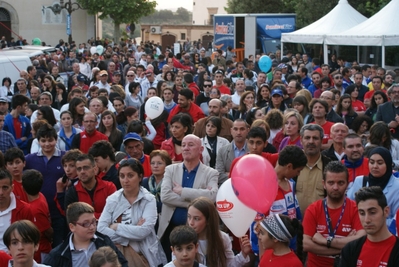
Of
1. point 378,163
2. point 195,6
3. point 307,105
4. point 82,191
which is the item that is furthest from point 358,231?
point 195,6

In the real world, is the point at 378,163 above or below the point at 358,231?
above

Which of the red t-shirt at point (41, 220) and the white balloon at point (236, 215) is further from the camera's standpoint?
the red t-shirt at point (41, 220)

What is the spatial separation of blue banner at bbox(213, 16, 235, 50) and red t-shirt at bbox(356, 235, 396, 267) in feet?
97.8

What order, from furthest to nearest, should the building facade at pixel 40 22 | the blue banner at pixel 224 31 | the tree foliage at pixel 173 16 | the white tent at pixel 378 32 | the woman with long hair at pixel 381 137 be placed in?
the tree foliage at pixel 173 16 → the building facade at pixel 40 22 → the blue banner at pixel 224 31 → the white tent at pixel 378 32 → the woman with long hair at pixel 381 137

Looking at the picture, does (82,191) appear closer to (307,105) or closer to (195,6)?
(307,105)

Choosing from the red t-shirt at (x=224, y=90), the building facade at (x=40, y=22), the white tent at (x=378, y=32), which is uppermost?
the building facade at (x=40, y=22)

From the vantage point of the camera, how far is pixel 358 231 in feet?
18.8

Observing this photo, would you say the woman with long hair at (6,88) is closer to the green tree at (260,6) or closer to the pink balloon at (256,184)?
the pink balloon at (256,184)

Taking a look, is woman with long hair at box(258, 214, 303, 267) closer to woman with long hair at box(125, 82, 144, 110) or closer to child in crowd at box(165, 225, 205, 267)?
child in crowd at box(165, 225, 205, 267)

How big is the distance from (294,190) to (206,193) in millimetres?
882

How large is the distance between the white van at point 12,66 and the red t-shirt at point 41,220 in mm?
10736

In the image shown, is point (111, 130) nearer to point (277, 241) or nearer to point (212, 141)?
point (212, 141)

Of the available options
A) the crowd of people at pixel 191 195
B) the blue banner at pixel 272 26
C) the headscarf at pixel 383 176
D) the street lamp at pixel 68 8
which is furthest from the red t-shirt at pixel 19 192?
the street lamp at pixel 68 8

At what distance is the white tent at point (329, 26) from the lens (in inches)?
984
